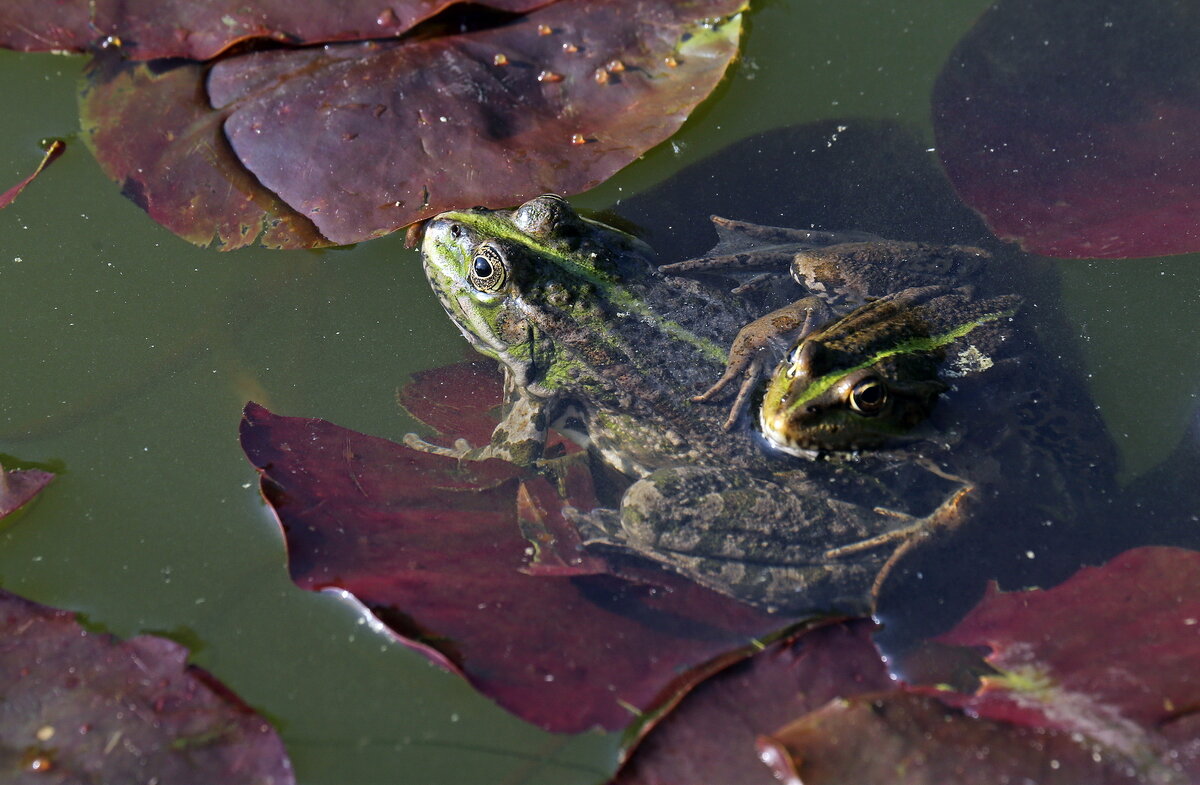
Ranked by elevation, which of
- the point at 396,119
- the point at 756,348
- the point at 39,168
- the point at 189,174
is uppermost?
the point at 396,119

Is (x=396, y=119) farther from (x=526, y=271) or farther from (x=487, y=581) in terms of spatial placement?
(x=487, y=581)

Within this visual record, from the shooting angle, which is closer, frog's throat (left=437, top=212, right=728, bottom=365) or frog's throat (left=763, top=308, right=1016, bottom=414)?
frog's throat (left=763, top=308, right=1016, bottom=414)

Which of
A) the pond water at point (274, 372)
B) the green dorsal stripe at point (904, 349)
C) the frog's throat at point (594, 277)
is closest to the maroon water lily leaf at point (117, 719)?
the pond water at point (274, 372)

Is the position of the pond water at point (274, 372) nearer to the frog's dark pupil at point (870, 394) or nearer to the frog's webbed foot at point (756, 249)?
the frog's webbed foot at point (756, 249)

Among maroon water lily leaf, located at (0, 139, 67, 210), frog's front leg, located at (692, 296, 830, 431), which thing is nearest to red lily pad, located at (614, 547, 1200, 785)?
frog's front leg, located at (692, 296, 830, 431)

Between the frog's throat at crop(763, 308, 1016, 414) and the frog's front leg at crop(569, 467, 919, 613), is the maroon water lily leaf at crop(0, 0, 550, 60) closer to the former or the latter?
the frog's throat at crop(763, 308, 1016, 414)

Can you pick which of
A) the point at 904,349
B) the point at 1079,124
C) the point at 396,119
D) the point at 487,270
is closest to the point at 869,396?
the point at 904,349
